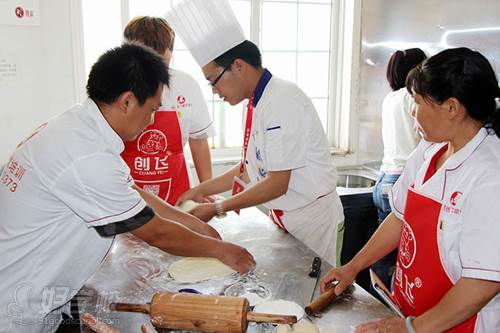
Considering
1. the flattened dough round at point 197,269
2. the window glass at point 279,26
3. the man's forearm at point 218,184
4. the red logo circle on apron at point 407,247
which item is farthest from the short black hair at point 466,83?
the window glass at point 279,26

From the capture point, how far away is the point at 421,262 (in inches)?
48.2

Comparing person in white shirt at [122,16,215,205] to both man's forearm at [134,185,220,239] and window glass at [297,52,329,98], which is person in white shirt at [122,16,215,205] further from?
window glass at [297,52,329,98]

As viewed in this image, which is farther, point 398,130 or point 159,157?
point 398,130

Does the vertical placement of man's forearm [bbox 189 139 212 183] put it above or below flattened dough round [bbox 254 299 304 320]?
above

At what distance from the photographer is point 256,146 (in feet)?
6.13

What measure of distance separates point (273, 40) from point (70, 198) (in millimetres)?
2407

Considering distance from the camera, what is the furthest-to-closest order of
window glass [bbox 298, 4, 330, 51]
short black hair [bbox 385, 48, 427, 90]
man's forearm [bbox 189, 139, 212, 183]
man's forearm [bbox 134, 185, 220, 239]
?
window glass [bbox 298, 4, 330, 51] → short black hair [bbox 385, 48, 427, 90] → man's forearm [bbox 189, 139, 212, 183] → man's forearm [bbox 134, 185, 220, 239]

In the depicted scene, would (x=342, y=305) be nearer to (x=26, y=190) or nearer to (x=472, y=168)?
(x=472, y=168)

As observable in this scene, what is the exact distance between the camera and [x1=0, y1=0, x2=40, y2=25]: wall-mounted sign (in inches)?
95.2

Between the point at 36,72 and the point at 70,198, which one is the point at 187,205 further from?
the point at 36,72

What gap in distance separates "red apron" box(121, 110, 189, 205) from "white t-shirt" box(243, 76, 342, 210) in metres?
0.49

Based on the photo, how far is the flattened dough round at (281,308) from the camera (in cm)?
119

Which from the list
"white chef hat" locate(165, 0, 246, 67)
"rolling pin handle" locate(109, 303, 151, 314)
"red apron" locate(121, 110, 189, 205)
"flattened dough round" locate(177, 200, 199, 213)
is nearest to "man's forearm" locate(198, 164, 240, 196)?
"flattened dough round" locate(177, 200, 199, 213)

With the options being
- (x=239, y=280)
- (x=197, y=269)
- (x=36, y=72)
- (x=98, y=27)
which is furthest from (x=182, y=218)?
(x=98, y=27)
